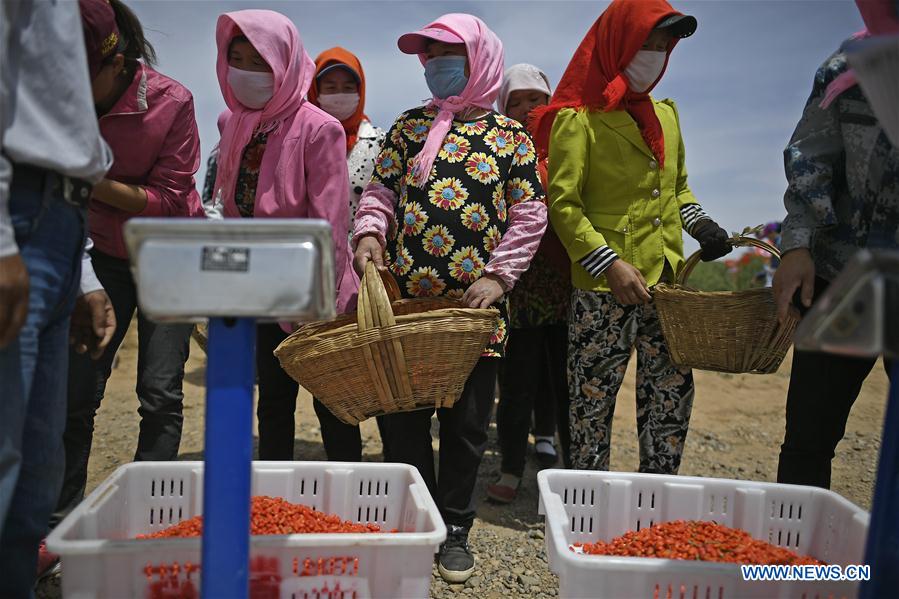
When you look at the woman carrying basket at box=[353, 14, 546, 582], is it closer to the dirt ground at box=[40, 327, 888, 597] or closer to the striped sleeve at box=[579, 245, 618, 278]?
the striped sleeve at box=[579, 245, 618, 278]

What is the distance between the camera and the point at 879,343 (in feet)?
3.50

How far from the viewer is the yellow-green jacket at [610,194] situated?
8.44 ft

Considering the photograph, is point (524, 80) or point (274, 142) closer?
point (274, 142)

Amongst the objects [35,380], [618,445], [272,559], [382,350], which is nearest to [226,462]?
[272,559]

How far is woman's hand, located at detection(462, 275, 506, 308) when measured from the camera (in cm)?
230

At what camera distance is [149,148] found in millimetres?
2322

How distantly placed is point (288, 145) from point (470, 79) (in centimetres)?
70

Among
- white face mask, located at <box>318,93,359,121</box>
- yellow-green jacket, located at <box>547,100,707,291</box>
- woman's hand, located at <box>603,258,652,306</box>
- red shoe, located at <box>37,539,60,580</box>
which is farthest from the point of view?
white face mask, located at <box>318,93,359,121</box>

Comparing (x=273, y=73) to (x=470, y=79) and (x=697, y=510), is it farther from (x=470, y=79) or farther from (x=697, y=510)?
(x=697, y=510)

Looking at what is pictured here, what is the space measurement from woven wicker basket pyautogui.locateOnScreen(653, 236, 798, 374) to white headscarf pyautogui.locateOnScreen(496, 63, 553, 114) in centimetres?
179

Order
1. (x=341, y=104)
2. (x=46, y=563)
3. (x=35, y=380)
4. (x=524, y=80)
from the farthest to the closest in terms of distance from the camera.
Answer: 1. (x=524, y=80)
2. (x=341, y=104)
3. (x=46, y=563)
4. (x=35, y=380)

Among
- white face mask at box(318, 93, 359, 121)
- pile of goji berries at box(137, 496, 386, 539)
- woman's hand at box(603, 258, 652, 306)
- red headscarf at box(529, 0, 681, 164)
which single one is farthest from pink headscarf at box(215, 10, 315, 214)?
woman's hand at box(603, 258, 652, 306)

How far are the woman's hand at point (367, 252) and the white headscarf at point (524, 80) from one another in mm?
1748

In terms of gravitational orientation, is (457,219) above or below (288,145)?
below
